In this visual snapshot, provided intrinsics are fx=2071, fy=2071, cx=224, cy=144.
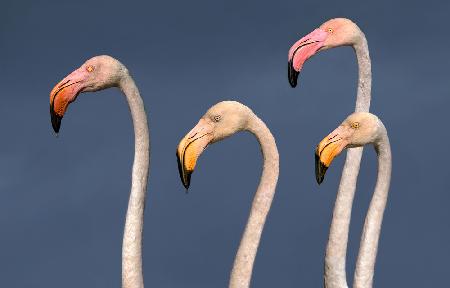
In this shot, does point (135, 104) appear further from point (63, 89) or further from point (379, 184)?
point (379, 184)

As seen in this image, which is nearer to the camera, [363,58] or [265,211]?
[265,211]

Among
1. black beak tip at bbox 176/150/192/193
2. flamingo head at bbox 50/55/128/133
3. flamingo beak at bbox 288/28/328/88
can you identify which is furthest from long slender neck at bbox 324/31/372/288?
flamingo head at bbox 50/55/128/133

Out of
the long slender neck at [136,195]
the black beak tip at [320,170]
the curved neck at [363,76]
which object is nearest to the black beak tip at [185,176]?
the long slender neck at [136,195]

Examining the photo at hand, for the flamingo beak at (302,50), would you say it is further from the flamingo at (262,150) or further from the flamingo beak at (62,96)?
the flamingo beak at (62,96)

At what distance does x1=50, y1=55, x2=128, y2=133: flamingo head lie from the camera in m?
22.0

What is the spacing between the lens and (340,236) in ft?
75.1

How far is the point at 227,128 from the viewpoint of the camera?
2145 cm

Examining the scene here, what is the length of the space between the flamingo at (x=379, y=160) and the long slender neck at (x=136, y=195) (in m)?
1.96

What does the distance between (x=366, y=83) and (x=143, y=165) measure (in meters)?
2.93

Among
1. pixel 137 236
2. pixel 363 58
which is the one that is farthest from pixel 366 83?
pixel 137 236

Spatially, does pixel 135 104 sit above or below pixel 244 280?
above

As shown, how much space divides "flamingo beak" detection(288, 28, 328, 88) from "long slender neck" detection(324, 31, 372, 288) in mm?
482

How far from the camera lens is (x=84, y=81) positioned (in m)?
22.1

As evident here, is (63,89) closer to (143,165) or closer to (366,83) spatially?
(143,165)
